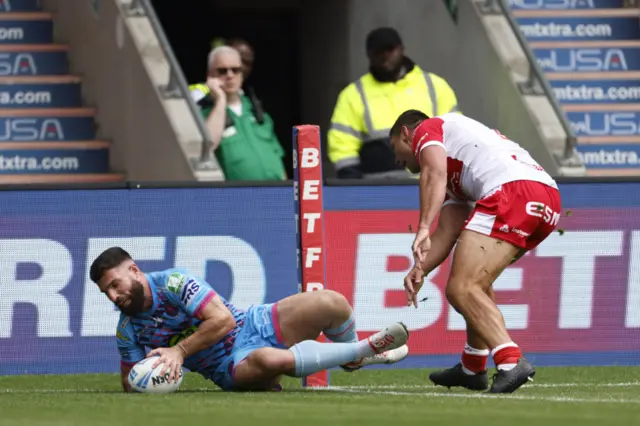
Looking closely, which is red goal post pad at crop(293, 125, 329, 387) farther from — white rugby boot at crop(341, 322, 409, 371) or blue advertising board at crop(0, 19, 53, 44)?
blue advertising board at crop(0, 19, 53, 44)

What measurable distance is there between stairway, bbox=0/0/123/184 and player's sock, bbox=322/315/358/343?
5.79 m

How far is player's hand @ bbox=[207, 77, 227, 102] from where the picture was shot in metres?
14.0

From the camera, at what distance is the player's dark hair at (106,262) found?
32.5ft

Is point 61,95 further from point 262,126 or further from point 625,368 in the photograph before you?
point 625,368

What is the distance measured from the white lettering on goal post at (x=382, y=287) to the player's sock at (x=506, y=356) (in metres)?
2.73

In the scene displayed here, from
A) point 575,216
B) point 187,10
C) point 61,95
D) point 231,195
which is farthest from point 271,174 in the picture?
point 187,10

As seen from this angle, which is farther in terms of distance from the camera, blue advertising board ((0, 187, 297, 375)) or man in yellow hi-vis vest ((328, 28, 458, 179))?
man in yellow hi-vis vest ((328, 28, 458, 179))

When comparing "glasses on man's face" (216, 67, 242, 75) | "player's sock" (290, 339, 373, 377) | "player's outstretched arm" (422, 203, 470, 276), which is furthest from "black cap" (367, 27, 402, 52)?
"player's sock" (290, 339, 373, 377)

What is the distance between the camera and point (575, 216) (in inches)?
503

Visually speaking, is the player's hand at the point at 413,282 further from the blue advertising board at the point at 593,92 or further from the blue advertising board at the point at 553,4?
the blue advertising board at the point at 553,4

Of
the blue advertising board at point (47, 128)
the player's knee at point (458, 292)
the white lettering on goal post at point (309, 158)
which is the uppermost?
the white lettering on goal post at point (309, 158)

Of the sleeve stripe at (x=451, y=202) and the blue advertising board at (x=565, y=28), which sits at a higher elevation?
the blue advertising board at (x=565, y=28)

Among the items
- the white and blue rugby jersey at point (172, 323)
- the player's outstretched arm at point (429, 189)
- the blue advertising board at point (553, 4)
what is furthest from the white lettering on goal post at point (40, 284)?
the blue advertising board at point (553, 4)

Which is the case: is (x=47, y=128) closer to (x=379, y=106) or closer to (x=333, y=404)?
(x=379, y=106)
